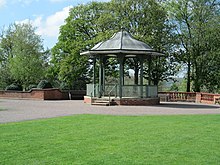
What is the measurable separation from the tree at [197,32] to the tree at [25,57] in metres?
18.7

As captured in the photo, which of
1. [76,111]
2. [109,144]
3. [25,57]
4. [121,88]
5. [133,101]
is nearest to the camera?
[109,144]

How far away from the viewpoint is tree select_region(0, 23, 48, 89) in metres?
45.2

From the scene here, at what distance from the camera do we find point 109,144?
9250 millimetres

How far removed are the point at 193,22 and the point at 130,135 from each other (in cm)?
3146

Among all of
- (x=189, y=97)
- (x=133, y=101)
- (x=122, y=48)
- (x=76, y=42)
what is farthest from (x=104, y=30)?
(x=133, y=101)

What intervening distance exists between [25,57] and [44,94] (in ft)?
44.8

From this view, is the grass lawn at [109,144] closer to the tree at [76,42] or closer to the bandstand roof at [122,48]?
the bandstand roof at [122,48]

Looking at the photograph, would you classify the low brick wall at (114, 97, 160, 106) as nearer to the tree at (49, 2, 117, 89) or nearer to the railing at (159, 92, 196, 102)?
the railing at (159, 92, 196, 102)

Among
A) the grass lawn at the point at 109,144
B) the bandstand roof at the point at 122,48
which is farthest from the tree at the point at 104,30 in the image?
the grass lawn at the point at 109,144

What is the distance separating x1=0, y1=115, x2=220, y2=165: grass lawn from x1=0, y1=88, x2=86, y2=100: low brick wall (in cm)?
2183

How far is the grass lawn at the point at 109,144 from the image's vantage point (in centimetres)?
760

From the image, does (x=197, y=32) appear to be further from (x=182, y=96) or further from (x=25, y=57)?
(x=25, y=57)

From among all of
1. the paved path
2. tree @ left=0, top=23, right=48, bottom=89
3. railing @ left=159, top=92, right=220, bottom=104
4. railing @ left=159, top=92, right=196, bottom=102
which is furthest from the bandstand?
tree @ left=0, top=23, right=48, bottom=89

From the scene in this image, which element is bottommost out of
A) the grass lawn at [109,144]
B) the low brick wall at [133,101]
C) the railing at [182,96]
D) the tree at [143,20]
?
the grass lawn at [109,144]
